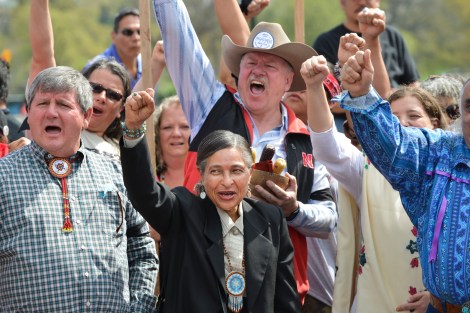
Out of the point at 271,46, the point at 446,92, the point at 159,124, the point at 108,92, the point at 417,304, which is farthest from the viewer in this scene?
the point at 159,124

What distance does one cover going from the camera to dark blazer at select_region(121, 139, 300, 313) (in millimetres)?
4641

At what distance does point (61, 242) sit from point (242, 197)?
95 cm

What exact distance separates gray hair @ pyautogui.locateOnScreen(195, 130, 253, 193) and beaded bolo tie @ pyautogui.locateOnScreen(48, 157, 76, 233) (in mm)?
665

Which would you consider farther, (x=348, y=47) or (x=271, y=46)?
(x=271, y=46)

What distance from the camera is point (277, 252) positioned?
16.4 ft

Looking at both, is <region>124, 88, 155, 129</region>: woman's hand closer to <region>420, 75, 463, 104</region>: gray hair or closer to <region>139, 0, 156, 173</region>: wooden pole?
<region>139, 0, 156, 173</region>: wooden pole

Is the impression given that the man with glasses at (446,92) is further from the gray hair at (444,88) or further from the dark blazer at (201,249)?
the dark blazer at (201,249)

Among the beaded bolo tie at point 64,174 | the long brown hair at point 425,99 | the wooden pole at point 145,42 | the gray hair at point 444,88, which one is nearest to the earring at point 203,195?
the beaded bolo tie at point 64,174

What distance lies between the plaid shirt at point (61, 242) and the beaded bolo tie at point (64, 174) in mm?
20

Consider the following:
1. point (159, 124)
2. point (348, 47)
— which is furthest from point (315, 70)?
point (159, 124)

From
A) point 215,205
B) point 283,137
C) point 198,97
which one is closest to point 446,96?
point 283,137

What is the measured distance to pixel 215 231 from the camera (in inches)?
192

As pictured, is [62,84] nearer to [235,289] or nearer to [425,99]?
[235,289]

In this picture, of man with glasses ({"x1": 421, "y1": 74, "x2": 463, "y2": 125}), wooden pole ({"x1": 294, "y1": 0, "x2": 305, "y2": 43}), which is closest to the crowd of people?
man with glasses ({"x1": 421, "y1": 74, "x2": 463, "y2": 125})
